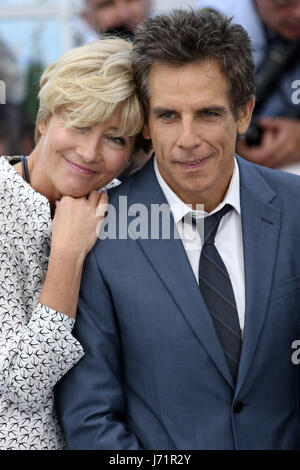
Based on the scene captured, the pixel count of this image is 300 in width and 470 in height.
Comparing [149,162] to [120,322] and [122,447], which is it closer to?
[120,322]

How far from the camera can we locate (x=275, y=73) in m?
2.93

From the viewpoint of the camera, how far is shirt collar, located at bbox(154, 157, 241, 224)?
2.00 metres

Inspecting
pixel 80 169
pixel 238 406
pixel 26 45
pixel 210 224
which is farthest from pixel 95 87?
pixel 26 45

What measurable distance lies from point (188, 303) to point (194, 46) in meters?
0.68

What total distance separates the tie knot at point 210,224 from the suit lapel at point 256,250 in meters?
0.06

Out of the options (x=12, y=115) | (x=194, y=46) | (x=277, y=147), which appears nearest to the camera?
(x=194, y=46)

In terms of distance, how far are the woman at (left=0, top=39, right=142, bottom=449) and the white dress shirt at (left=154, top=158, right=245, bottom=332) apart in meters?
0.21

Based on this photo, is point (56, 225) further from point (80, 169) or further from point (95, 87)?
point (95, 87)

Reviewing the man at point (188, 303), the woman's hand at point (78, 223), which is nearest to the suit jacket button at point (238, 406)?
the man at point (188, 303)

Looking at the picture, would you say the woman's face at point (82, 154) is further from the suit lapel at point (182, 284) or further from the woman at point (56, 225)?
the suit lapel at point (182, 284)

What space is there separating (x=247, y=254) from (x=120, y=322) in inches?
15.6

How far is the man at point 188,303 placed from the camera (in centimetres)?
188

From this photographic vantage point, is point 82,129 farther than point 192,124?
Yes

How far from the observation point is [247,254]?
1.96m
